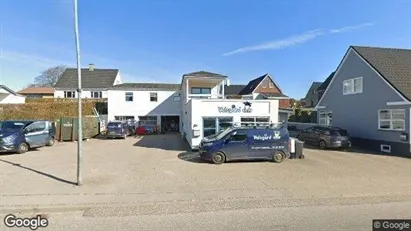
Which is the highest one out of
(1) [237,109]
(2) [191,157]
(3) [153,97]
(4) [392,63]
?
(4) [392,63]

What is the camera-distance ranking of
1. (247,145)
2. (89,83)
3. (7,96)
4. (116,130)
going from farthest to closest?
1. (89,83)
2. (7,96)
3. (116,130)
4. (247,145)

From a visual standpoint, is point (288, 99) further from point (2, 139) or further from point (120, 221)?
point (120, 221)

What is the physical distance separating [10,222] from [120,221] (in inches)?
87.7

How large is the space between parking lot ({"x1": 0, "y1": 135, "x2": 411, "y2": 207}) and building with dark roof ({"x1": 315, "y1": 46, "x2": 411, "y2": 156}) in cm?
327

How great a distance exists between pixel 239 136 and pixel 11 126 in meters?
13.8

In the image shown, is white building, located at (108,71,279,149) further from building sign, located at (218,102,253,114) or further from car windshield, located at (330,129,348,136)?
car windshield, located at (330,129,348,136)

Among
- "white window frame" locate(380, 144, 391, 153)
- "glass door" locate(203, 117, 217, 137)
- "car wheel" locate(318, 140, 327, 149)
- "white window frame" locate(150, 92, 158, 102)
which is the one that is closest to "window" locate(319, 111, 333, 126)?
"car wheel" locate(318, 140, 327, 149)

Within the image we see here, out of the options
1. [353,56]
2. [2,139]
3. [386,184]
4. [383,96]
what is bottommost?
[386,184]

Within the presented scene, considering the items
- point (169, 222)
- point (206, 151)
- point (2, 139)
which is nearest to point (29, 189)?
point (169, 222)

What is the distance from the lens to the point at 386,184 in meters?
8.82

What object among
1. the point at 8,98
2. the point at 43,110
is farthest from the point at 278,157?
the point at 8,98

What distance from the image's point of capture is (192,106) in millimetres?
15977

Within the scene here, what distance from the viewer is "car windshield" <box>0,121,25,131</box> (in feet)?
52.6

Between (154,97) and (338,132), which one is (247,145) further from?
(154,97)
